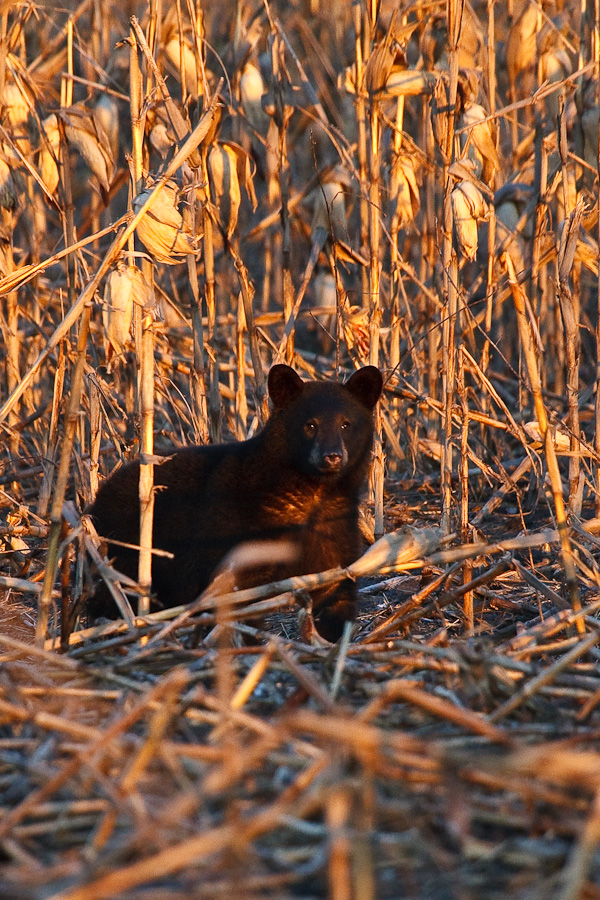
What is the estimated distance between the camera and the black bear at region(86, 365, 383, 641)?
5.15 metres

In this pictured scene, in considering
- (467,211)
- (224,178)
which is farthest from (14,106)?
(467,211)

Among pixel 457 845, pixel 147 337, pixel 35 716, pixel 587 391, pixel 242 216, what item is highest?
pixel 242 216

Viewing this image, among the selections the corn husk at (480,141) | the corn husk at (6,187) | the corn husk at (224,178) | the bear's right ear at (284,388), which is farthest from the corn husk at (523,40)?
the corn husk at (6,187)

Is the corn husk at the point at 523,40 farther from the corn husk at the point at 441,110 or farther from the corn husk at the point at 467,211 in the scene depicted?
the corn husk at the point at 467,211

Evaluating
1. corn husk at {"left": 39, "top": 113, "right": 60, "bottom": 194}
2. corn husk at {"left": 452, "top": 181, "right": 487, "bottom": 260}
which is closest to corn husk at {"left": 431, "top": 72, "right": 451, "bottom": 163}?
corn husk at {"left": 452, "top": 181, "right": 487, "bottom": 260}

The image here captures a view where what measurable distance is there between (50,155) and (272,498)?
6.99 ft

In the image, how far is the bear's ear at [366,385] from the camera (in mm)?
5488

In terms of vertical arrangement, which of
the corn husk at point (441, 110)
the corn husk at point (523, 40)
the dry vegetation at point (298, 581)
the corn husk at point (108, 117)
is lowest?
the dry vegetation at point (298, 581)

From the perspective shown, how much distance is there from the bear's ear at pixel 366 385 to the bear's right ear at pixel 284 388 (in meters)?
0.27

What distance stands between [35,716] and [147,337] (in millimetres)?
1797

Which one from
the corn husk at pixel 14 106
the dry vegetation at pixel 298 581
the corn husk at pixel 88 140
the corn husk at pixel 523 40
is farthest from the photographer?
the corn husk at pixel 523 40

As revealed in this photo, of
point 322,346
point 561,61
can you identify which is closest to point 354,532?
point 561,61

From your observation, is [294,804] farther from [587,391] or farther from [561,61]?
[561,61]

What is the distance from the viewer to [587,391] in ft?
20.9
